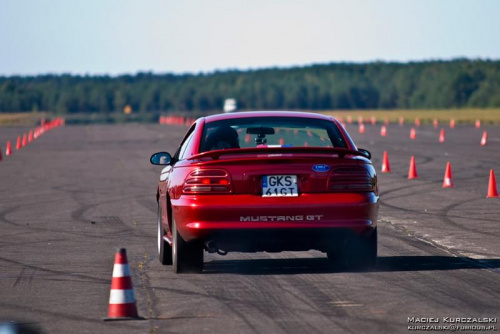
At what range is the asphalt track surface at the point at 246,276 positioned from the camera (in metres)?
8.45

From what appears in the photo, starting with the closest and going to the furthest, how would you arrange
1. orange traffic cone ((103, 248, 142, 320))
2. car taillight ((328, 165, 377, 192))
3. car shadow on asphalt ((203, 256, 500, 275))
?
orange traffic cone ((103, 248, 142, 320)), car taillight ((328, 165, 377, 192)), car shadow on asphalt ((203, 256, 500, 275))

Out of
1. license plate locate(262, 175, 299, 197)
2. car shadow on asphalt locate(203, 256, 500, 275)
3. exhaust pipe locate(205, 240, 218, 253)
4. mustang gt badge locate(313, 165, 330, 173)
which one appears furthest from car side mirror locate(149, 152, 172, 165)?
mustang gt badge locate(313, 165, 330, 173)

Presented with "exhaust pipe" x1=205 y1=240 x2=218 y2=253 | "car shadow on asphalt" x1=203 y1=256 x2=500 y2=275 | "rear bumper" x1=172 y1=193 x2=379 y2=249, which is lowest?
"car shadow on asphalt" x1=203 y1=256 x2=500 y2=275

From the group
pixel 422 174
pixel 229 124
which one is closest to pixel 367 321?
pixel 229 124

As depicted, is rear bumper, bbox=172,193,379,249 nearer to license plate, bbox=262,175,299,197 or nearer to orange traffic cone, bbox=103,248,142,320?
license plate, bbox=262,175,299,197

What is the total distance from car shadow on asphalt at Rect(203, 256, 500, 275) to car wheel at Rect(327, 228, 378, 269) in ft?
0.25

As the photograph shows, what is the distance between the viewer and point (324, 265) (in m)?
11.5

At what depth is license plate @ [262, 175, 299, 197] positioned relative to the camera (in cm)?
1031

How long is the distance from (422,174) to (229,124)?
54.2 ft

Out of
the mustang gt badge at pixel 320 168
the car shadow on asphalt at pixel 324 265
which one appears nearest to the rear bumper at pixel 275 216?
the mustang gt badge at pixel 320 168

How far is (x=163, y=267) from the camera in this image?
1155 cm

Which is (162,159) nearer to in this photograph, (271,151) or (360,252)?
(271,151)

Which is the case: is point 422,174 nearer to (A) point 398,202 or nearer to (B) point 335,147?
(A) point 398,202

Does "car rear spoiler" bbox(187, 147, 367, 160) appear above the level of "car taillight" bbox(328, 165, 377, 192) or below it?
above
